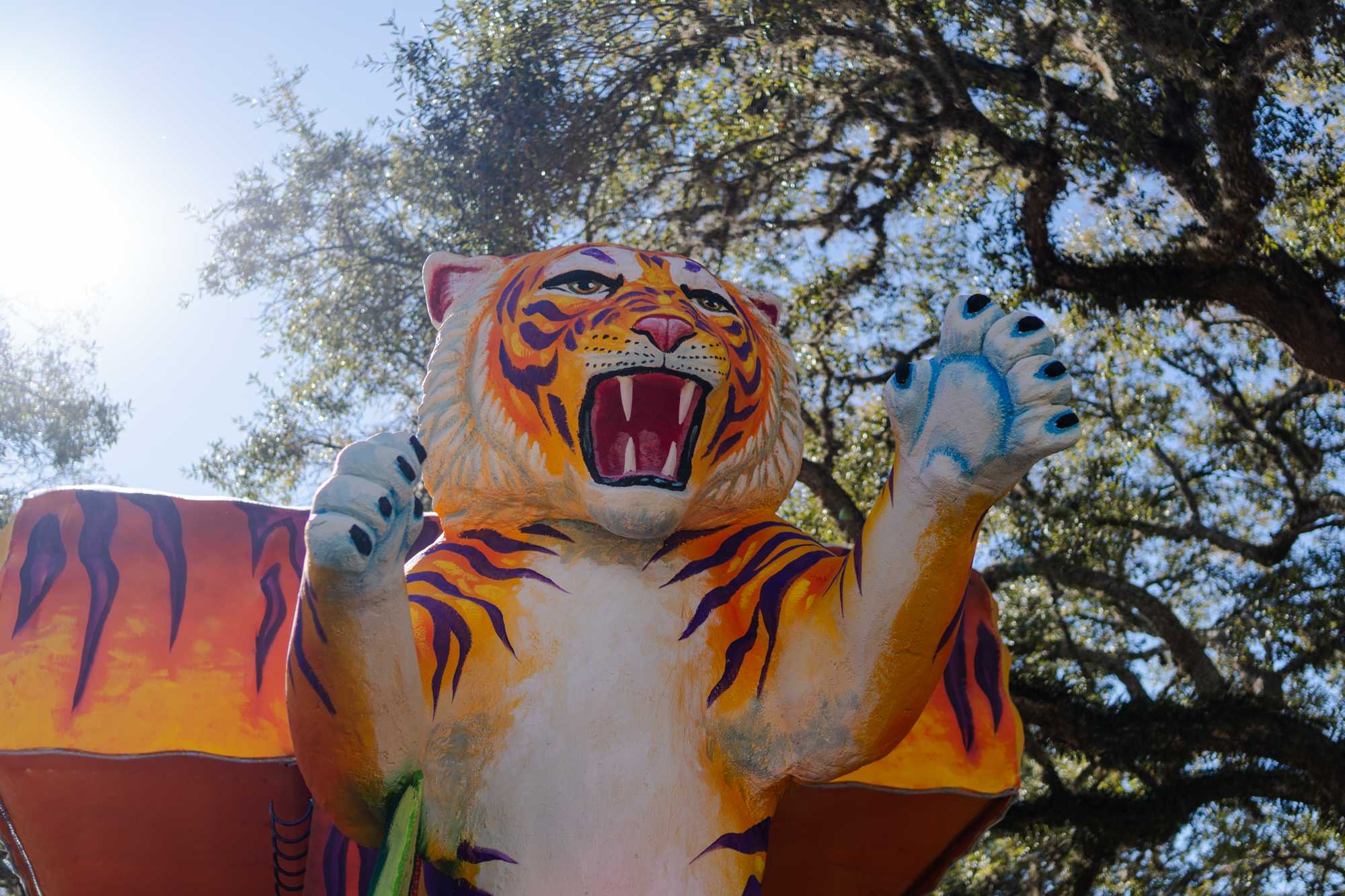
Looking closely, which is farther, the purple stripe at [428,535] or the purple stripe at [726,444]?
the purple stripe at [428,535]

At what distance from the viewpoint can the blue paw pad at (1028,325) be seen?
2385 millimetres

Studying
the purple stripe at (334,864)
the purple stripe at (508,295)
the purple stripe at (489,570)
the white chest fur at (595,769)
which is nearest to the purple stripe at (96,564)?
the purple stripe at (334,864)

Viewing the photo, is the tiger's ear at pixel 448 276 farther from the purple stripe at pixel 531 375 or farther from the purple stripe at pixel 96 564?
the purple stripe at pixel 96 564

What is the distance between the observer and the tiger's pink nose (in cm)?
293

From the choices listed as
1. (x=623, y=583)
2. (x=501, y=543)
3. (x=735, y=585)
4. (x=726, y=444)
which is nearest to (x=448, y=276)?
(x=501, y=543)

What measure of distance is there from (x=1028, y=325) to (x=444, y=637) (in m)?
1.35

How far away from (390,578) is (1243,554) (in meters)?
6.71

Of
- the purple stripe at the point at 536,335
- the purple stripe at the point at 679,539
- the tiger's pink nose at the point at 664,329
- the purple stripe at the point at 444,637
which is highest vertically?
the tiger's pink nose at the point at 664,329

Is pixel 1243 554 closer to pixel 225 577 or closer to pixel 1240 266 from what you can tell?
pixel 1240 266

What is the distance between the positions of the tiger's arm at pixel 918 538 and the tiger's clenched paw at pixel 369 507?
0.87m

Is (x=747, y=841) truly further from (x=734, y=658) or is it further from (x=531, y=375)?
(x=531, y=375)

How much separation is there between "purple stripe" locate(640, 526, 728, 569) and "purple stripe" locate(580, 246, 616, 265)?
26.8 inches

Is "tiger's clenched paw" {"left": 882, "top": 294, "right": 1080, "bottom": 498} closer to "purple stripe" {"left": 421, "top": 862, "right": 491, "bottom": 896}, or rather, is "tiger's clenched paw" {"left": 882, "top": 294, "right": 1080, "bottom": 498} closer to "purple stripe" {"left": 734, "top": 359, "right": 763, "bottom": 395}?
"purple stripe" {"left": 734, "top": 359, "right": 763, "bottom": 395}

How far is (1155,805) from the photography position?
21.1 feet
